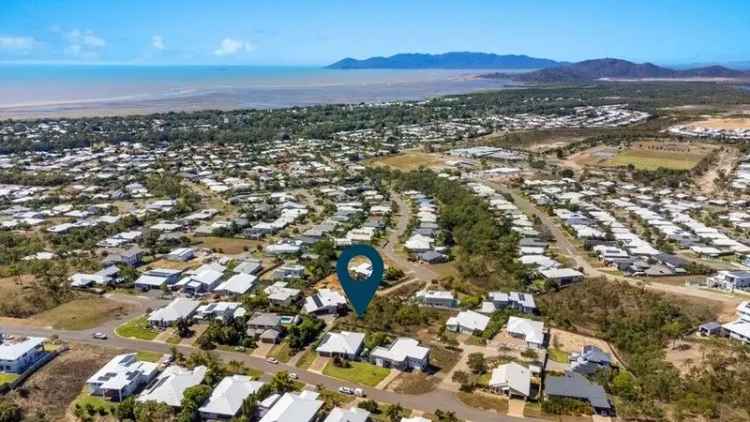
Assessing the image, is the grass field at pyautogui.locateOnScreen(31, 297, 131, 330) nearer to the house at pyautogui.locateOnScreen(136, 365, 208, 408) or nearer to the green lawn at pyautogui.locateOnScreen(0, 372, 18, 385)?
the green lawn at pyautogui.locateOnScreen(0, 372, 18, 385)

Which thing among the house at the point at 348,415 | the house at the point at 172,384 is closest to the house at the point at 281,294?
the house at the point at 172,384

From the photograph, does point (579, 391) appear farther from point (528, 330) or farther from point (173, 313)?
point (173, 313)

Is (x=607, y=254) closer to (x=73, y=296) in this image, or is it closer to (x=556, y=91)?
(x=73, y=296)

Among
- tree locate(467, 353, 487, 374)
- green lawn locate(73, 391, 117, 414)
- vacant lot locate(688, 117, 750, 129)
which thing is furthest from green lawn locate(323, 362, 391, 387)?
vacant lot locate(688, 117, 750, 129)

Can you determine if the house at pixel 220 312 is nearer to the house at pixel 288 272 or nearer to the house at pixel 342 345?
the house at pixel 288 272

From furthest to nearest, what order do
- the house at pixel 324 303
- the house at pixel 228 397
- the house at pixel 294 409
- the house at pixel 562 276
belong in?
the house at pixel 562 276 < the house at pixel 324 303 < the house at pixel 228 397 < the house at pixel 294 409
